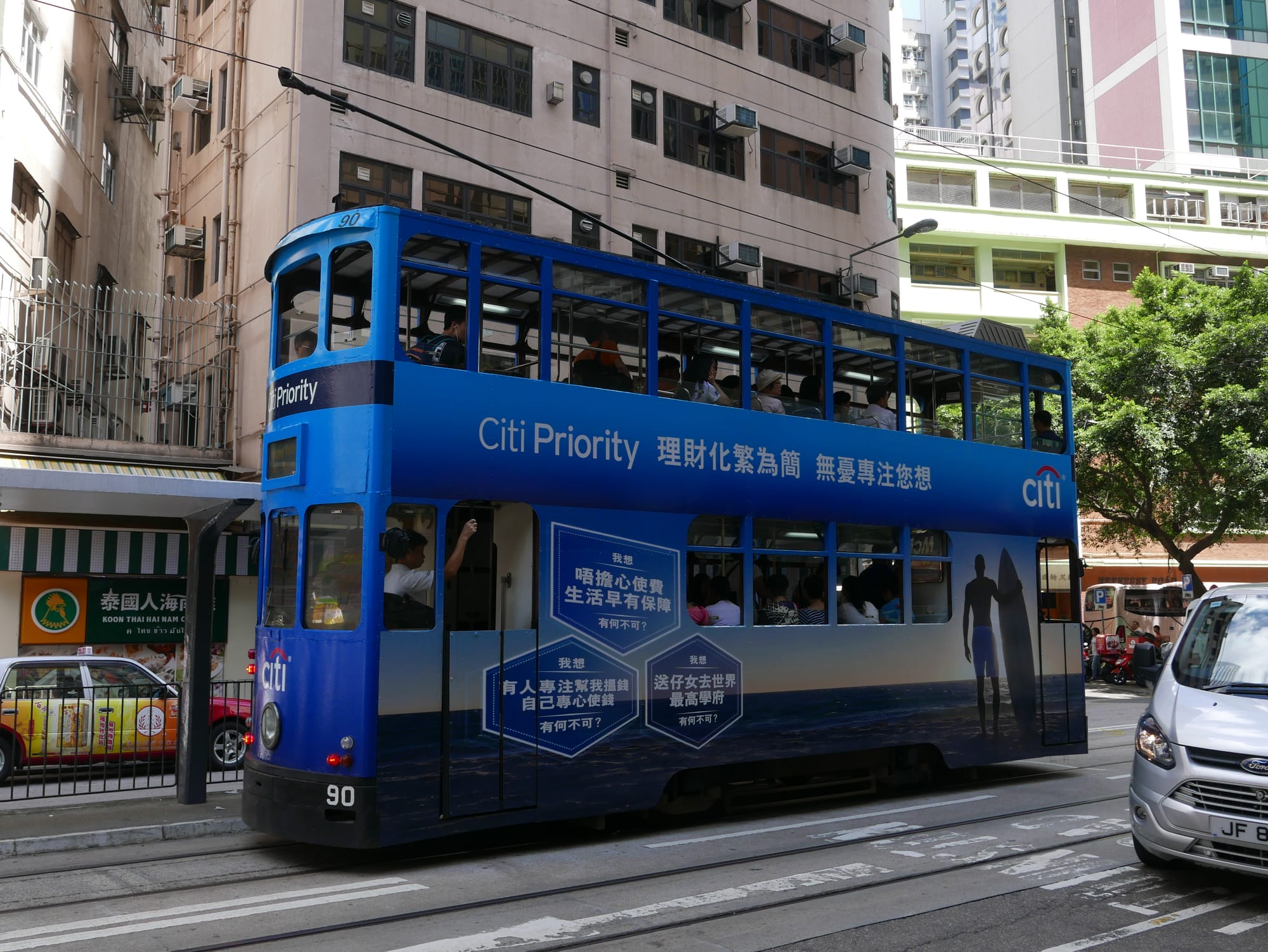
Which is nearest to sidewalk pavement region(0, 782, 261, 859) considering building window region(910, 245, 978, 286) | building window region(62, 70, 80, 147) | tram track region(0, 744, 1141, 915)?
tram track region(0, 744, 1141, 915)

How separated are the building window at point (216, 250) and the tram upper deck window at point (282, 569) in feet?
39.3

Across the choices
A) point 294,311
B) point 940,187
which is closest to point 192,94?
point 294,311

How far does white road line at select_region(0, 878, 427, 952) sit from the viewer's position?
609 cm

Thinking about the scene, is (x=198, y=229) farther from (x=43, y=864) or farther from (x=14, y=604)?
(x=43, y=864)

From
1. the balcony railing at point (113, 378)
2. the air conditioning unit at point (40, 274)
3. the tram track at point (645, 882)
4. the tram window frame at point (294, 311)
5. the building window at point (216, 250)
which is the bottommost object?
the tram track at point (645, 882)

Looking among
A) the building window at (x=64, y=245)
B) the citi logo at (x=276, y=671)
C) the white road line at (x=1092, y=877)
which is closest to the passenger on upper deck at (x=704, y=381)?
the citi logo at (x=276, y=671)

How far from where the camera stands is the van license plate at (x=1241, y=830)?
623 cm

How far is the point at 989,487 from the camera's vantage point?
11648 millimetres

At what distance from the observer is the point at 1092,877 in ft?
24.6

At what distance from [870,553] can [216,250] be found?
544 inches

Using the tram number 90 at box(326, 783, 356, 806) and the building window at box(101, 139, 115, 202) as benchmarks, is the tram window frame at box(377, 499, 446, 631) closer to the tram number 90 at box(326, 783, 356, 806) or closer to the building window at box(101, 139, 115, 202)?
the tram number 90 at box(326, 783, 356, 806)

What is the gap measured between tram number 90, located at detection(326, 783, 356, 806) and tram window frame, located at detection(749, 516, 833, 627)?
144 inches

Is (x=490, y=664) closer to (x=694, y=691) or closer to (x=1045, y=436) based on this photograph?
(x=694, y=691)

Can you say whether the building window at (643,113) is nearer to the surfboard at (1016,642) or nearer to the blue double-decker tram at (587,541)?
the blue double-decker tram at (587,541)
